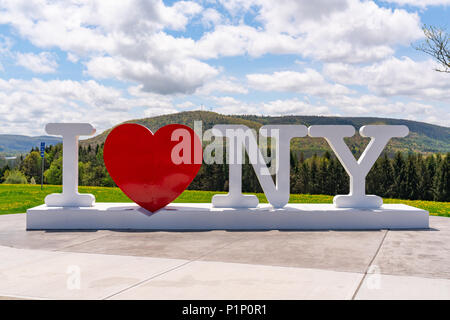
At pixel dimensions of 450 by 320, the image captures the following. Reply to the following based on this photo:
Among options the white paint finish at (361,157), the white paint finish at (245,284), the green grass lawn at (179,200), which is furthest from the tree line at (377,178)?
the white paint finish at (245,284)

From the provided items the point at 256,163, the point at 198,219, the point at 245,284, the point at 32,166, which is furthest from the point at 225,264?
the point at 32,166

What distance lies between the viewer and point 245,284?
5535mm

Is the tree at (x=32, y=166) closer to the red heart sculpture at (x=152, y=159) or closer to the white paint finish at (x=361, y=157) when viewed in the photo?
the red heart sculpture at (x=152, y=159)

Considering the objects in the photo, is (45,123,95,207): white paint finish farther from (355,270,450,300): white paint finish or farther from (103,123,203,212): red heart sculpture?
(355,270,450,300): white paint finish

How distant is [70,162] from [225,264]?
547 centimetres

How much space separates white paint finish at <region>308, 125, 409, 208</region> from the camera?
10.5 metres

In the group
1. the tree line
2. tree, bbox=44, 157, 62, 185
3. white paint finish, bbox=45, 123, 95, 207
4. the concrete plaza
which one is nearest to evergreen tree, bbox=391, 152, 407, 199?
the tree line

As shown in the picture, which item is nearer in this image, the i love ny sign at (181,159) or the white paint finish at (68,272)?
the white paint finish at (68,272)

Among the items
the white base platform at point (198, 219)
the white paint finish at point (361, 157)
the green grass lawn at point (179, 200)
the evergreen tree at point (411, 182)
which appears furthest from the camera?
the evergreen tree at point (411, 182)

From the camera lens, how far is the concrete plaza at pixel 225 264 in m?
5.25

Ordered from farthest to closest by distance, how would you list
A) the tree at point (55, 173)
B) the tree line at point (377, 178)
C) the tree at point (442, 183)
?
the tree at point (55, 173) < the tree line at point (377, 178) < the tree at point (442, 183)

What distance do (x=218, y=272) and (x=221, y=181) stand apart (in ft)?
124

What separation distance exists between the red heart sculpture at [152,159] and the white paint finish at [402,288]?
17.3ft
